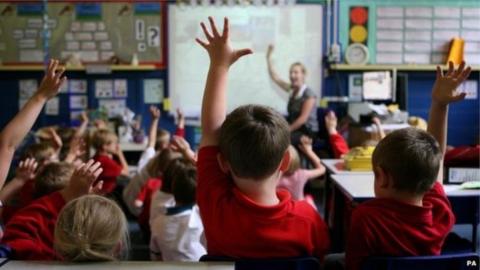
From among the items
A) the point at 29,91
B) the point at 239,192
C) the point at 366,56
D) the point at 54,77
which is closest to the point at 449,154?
the point at 239,192

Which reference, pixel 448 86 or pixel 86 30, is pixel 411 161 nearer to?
pixel 448 86

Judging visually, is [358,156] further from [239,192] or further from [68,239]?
[68,239]

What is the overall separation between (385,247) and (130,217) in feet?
10.8

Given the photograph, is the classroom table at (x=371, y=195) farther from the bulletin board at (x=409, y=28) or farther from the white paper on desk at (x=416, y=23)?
the white paper on desk at (x=416, y=23)

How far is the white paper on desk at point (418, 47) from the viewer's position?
6.31 meters

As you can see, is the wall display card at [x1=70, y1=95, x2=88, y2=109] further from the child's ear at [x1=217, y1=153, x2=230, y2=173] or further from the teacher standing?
the child's ear at [x1=217, y1=153, x2=230, y2=173]

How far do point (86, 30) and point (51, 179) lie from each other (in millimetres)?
4305

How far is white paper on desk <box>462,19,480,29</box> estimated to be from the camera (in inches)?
250

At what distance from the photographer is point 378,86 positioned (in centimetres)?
550

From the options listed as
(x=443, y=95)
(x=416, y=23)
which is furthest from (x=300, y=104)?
(x=443, y=95)

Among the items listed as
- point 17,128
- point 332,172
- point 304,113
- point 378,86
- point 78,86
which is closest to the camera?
point 17,128

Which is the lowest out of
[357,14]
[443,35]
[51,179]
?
[51,179]

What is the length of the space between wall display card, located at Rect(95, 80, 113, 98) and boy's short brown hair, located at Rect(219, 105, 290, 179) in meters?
5.12

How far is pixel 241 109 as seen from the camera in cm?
146
